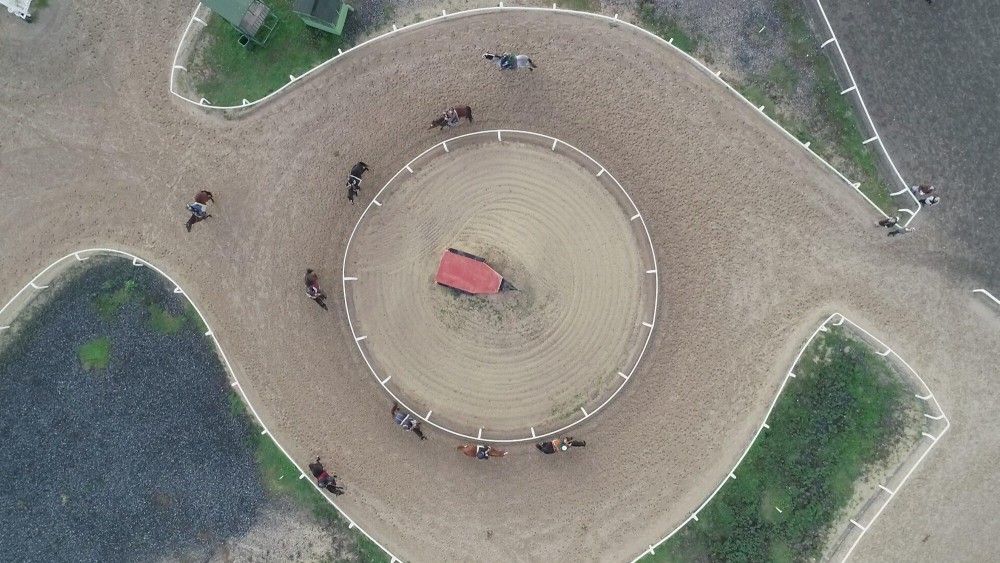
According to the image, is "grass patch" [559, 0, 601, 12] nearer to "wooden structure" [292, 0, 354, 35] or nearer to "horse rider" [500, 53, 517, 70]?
"horse rider" [500, 53, 517, 70]

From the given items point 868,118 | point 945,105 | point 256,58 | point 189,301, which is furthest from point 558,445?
point 945,105

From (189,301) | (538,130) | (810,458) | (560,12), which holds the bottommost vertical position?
(189,301)

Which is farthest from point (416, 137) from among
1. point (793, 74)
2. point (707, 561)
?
point (707, 561)

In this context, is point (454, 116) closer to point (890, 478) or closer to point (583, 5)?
point (583, 5)

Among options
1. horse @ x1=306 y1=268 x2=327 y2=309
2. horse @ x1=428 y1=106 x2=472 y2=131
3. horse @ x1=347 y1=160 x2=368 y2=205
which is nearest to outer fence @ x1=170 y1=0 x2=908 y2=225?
horse @ x1=428 y1=106 x2=472 y2=131

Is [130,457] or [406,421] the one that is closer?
[406,421]
